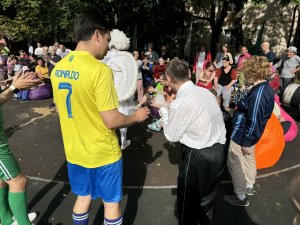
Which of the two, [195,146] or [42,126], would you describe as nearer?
[195,146]

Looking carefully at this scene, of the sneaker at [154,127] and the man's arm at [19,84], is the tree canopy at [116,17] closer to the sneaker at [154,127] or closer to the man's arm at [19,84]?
the sneaker at [154,127]

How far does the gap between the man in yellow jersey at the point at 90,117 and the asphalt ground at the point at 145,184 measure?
117cm

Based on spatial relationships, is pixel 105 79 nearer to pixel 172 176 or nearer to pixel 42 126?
pixel 172 176

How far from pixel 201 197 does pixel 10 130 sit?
601cm

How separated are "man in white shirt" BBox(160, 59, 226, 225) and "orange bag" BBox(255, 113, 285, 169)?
7.16 ft

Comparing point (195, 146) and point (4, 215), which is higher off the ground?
point (195, 146)

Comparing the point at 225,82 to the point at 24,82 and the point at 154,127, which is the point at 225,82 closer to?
the point at 154,127

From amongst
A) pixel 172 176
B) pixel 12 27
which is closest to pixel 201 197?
pixel 172 176

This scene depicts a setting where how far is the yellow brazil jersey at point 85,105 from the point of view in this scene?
7.73 ft

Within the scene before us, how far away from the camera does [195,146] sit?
9.37ft

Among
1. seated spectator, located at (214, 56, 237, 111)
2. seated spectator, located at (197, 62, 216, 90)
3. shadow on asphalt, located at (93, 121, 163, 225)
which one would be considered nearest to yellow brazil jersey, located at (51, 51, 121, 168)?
shadow on asphalt, located at (93, 121, 163, 225)

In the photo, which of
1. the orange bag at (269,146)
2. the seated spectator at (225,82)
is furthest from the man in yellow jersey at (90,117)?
the seated spectator at (225,82)

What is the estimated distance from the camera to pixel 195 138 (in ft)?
9.33

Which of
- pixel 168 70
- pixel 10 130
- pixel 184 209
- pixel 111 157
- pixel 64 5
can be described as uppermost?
pixel 64 5
